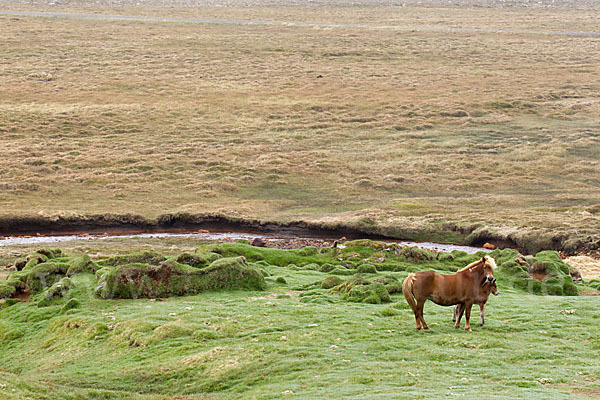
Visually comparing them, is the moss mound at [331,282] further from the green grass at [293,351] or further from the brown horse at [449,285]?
the brown horse at [449,285]

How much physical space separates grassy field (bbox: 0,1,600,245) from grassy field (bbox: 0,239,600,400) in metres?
28.7

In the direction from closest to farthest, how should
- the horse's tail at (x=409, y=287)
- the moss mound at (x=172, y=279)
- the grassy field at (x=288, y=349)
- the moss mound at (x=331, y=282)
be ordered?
the grassy field at (x=288, y=349)
the horse's tail at (x=409, y=287)
the moss mound at (x=172, y=279)
the moss mound at (x=331, y=282)

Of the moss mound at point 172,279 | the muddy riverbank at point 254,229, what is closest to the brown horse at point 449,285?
the moss mound at point 172,279

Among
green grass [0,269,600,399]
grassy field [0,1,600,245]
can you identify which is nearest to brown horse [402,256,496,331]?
green grass [0,269,600,399]

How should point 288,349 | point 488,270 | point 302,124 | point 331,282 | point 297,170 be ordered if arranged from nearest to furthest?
point 488,270 < point 288,349 < point 331,282 < point 297,170 < point 302,124

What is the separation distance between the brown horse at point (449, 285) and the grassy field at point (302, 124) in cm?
3161

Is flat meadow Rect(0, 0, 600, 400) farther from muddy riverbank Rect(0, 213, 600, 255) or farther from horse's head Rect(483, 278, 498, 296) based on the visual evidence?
horse's head Rect(483, 278, 498, 296)

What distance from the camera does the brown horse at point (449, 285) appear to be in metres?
19.7

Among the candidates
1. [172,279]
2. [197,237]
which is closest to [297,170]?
[197,237]

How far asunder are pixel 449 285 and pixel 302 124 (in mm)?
65581

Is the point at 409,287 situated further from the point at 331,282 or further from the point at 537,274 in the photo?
the point at 537,274

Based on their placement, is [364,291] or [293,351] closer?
[293,351]

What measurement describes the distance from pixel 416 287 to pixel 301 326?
4.74 meters

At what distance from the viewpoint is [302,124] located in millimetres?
84250
